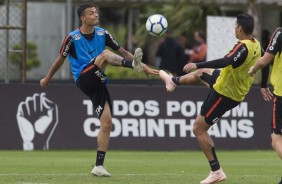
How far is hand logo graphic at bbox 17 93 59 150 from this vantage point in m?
19.0

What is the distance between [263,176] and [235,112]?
5.88 m

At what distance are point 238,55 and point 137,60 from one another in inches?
55.9

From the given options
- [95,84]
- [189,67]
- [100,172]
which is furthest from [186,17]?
[189,67]

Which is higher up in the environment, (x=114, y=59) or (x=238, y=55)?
(x=238, y=55)

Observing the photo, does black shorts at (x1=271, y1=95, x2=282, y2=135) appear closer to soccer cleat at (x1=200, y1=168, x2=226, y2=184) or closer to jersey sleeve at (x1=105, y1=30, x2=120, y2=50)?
soccer cleat at (x1=200, y1=168, x2=226, y2=184)

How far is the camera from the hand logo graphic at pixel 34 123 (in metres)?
19.0

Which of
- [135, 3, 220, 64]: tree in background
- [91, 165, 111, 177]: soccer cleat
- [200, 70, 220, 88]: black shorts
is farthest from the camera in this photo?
[135, 3, 220, 64]: tree in background

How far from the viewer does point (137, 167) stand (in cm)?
1512

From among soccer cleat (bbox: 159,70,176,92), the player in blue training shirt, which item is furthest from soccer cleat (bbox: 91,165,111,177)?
soccer cleat (bbox: 159,70,176,92)

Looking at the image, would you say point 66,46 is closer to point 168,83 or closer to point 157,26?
point 157,26

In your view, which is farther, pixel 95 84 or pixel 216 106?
pixel 95 84

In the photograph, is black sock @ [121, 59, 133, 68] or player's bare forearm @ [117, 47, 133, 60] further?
player's bare forearm @ [117, 47, 133, 60]

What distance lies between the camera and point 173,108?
19422 millimetres

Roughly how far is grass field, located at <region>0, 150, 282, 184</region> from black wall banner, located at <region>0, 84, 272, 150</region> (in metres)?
0.40
